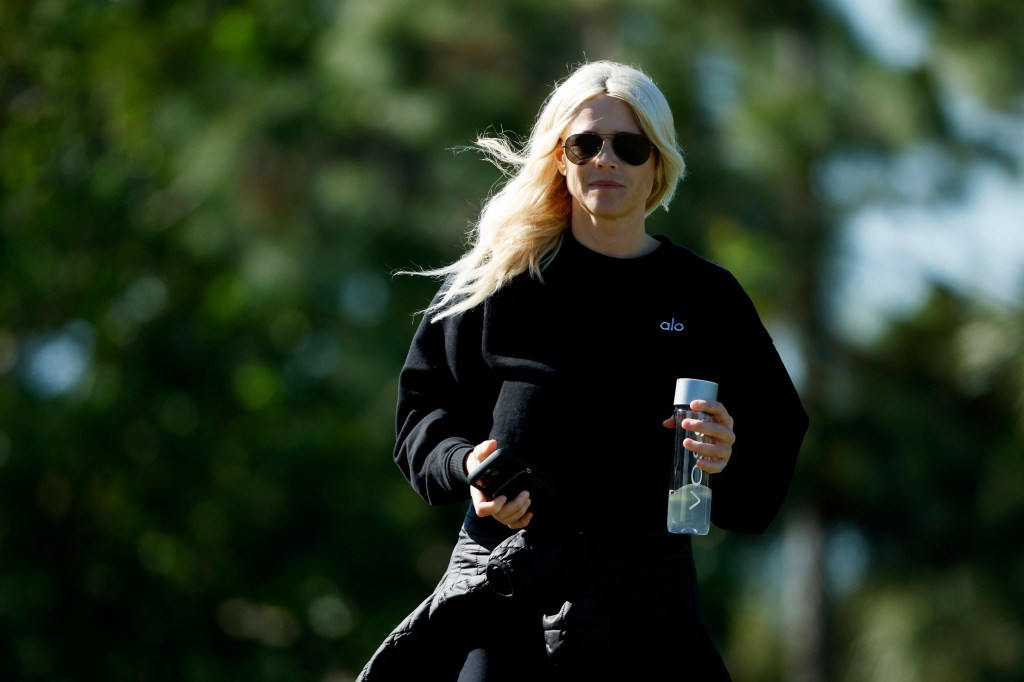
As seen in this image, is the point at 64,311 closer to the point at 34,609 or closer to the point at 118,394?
the point at 118,394

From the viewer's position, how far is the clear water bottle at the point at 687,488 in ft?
11.1

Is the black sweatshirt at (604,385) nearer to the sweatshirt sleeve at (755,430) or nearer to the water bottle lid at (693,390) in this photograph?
the sweatshirt sleeve at (755,430)

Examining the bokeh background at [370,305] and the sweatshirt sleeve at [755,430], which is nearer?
the sweatshirt sleeve at [755,430]

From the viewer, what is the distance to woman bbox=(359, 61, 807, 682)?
3449 millimetres

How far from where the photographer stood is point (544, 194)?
3779 mm

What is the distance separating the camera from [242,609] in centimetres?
1638

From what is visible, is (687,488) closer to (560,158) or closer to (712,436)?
(712,436)

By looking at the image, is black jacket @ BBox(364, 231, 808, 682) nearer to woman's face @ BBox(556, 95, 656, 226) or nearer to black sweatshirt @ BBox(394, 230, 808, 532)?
black sweatshirt @ BBox(394, 230, 808, 532)

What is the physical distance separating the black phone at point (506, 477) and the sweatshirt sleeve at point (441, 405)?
0.14m

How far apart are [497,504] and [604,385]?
362mm

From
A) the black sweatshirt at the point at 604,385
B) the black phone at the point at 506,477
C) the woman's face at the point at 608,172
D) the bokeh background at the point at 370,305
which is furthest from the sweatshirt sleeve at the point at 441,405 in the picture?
the bokeh background at the point at 370,305

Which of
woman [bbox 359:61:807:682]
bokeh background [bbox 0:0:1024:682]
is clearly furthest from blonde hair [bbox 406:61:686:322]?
bokeh background [bbox 0:0:1024:682]

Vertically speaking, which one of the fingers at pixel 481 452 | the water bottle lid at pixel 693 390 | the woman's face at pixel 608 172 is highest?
the woman's face at pixel 608 172

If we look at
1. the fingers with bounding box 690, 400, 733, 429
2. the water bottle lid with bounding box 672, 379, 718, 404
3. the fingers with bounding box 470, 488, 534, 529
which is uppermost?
the water bottle lid with bounding box 672, 379, 718, 404
